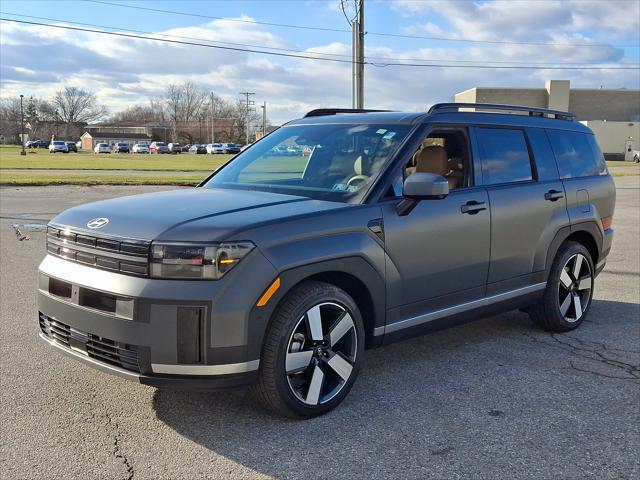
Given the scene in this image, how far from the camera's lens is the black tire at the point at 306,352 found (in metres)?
3.55

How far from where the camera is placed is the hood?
11.1 feet

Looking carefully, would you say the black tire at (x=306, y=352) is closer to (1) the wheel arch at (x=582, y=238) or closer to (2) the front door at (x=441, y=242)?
(2) the front door at (x=441, y=242)

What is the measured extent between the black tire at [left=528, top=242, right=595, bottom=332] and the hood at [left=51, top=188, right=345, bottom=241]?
102 inches

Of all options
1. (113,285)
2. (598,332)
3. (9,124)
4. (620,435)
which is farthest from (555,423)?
(9,124)

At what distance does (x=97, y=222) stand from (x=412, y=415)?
7.39 feet

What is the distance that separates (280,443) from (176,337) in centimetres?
85

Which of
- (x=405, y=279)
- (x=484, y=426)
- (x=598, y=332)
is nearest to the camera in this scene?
(x=484, y=426)

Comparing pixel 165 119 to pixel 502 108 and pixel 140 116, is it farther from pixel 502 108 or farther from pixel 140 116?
pixel 502 108

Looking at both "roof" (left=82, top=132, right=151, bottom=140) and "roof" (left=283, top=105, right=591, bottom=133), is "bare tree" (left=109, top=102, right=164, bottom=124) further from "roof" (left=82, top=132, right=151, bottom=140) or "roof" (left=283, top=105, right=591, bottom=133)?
"roof" (left=283, top=105, right=591, bottom=133)

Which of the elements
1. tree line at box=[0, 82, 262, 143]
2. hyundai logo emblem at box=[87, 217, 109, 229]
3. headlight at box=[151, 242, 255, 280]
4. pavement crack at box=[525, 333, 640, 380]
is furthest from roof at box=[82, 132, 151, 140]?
headlight at box=[151, 242, 255, 280]

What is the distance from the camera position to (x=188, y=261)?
3.29m

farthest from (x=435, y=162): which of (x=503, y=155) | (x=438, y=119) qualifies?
(x=503, y=155)

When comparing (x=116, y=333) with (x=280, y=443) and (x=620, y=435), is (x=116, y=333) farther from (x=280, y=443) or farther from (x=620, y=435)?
(x=620, y=435)

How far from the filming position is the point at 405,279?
4211 millimetres
